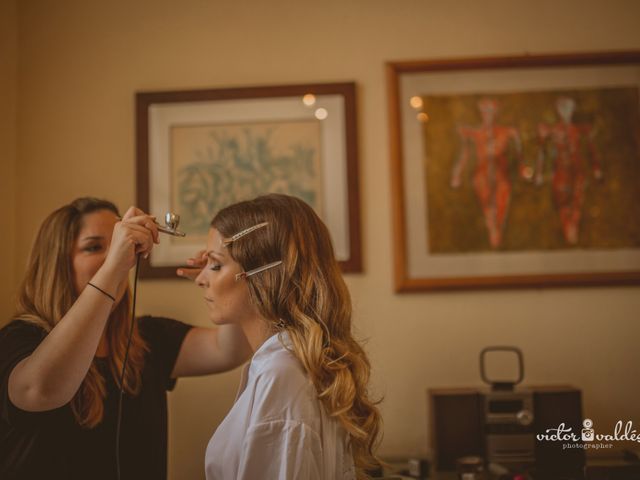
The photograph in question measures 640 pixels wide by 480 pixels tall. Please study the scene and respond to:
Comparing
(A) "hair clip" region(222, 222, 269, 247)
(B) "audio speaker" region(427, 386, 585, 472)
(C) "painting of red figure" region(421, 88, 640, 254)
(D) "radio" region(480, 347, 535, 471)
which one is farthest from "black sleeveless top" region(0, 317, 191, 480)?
(C) "painting of red figure" region(421, 88, 640, 254)

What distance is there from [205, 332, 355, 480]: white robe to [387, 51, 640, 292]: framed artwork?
1.02m

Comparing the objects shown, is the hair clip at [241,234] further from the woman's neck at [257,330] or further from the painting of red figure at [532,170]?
the painting of red figure at [532,170]

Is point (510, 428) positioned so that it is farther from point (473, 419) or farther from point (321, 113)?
point (321, 113)

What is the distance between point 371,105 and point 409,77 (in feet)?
0.62

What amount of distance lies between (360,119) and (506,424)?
1266 mm

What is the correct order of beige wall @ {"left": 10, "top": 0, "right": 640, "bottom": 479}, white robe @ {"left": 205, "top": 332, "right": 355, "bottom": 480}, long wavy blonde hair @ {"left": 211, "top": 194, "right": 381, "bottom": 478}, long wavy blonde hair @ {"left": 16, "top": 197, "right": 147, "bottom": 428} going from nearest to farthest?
1. white robe @ {"left": 205, "top": 332, "right": 355, "bottom": 480}
2. long wavy blonde hair @ {"left": 211, "top": 194, "right": 381, "bottom": 478}
3. long wavy blonde hair @ {"left": 16, "top": 197, "right": 147, "bottom": 428}
4. beige wall @ {"left": 10, "top": 0, "right": 640, "bottom": 479}

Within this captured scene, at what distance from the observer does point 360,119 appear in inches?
87.0

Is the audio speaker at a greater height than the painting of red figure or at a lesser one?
lesser

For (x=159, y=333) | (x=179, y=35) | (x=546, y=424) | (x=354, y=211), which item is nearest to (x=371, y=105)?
(x=354, y=211)

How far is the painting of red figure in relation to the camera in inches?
84.7

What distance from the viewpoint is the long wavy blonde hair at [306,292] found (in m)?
1.26

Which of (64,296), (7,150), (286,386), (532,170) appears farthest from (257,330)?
(7,150)

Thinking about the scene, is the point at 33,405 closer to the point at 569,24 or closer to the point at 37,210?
the point at 37,210

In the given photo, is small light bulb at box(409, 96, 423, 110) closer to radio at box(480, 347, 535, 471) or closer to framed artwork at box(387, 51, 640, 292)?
framed artwork at box(387, 51, 640, 292)
